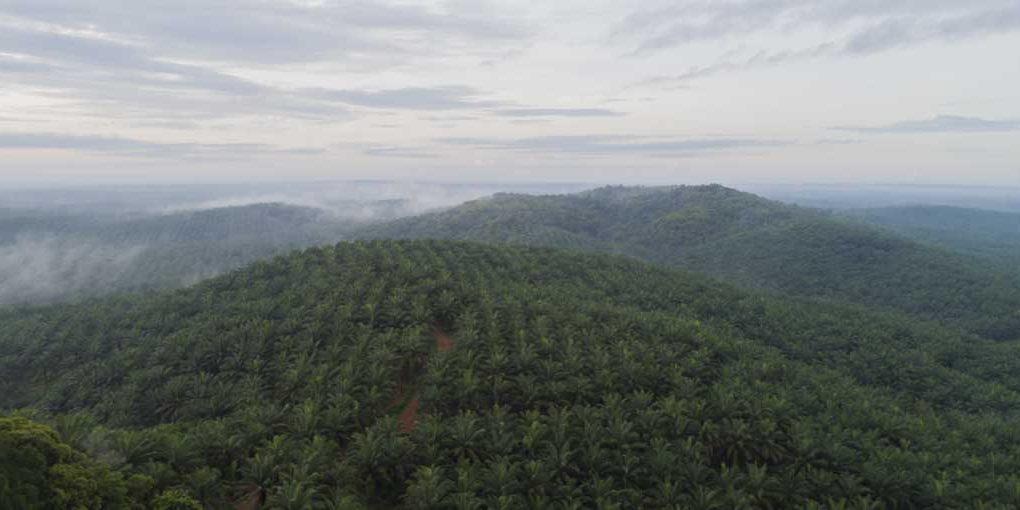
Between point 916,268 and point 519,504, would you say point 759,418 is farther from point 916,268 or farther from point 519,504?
point 916,268

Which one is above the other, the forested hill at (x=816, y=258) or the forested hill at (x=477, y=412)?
the forested hill at (x=477, y=412)

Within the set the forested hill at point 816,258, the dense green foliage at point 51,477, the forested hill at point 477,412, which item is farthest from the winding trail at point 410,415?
the forested hill at point 816,258

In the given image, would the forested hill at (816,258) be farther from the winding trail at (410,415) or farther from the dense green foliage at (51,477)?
the dense green foliage at (51,477)

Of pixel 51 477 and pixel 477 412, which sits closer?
pixel 51 477

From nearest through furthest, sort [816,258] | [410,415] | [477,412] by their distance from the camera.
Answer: [477,412] < [410,415] < [816,258]

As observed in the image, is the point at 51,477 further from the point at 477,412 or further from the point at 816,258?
the point at 816,258

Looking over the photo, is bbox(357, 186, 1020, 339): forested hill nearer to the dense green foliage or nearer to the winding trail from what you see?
the winding trail

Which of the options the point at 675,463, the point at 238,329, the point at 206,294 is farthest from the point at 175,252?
the point at 675,463

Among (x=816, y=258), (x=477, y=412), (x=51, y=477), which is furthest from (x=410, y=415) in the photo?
(x=816, y=258)
